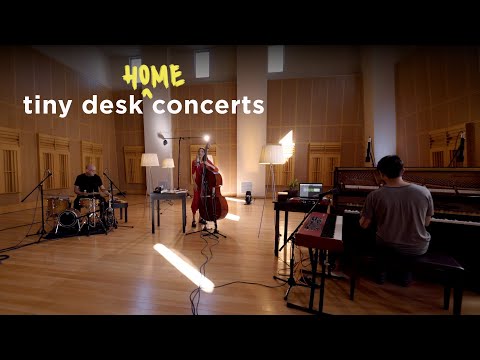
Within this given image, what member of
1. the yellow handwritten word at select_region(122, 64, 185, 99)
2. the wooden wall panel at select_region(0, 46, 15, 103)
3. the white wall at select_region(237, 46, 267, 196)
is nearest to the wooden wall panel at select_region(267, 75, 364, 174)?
the white wall at select_region(237, 46, 267, 196)

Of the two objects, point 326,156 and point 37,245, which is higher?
point 326,156

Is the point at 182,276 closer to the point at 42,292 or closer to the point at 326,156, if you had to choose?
the point at 42,292

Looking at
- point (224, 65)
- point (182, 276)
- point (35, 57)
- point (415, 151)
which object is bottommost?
point (182, 276)

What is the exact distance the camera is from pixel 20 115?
20.8ft

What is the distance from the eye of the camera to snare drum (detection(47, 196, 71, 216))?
4.07 metres

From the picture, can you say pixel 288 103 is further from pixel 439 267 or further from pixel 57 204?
pixel 439 267

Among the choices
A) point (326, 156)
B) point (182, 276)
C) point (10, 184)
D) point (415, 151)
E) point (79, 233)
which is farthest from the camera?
point (326, 156)

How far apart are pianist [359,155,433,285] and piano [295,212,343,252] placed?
359 millimetres

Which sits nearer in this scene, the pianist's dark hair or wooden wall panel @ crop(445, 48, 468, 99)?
the pianist's dark hair

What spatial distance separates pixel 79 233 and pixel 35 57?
20.3ft

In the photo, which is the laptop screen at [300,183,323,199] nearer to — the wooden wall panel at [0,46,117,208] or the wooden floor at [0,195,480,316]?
the wooden floor at [0,195,480,316]

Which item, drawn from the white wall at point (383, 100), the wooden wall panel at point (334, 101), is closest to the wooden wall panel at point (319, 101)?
the wooden wall panel at point (334, 101)

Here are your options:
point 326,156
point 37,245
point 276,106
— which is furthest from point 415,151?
point 37,245

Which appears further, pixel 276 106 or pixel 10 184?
pixel 276 106
